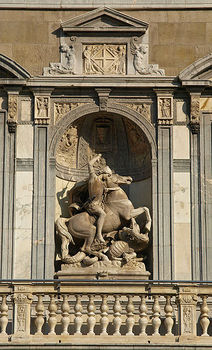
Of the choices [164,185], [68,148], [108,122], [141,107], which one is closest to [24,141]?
[68,148]

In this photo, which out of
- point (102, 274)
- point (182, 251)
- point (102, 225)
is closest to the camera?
point (102, 274)

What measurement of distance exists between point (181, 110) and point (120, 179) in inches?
62.2

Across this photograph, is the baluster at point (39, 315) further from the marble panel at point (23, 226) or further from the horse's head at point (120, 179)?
the horse's head at point (120, 179)

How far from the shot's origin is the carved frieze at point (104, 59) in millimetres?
22375

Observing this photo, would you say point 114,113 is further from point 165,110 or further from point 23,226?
point 23,226

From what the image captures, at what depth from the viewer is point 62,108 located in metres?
22.3

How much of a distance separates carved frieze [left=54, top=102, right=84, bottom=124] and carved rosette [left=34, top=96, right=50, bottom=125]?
156 mm

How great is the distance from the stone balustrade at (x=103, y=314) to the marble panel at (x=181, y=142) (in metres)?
2.95

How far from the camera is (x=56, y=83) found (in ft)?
72.8

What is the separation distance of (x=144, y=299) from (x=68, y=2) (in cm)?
589

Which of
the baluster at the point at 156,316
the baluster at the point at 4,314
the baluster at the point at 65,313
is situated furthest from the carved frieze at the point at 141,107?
the baluster at the point at 4,314

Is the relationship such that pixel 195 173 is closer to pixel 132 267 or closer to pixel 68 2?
pixel 132 267

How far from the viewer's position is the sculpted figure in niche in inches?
855

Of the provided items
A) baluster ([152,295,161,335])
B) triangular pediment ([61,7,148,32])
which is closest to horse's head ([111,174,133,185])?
triangular pediment ([61,7,148,32])
